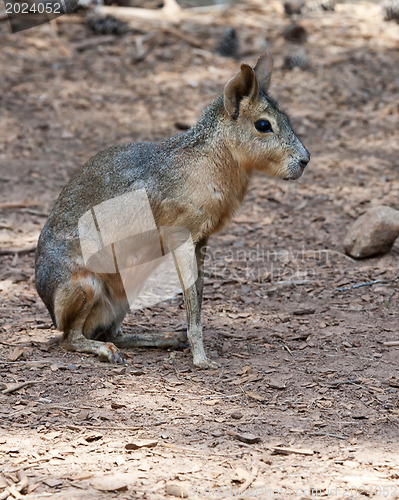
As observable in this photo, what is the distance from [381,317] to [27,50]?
7.20m

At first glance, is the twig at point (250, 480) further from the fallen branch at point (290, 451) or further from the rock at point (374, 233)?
the rock at point (374, 233)

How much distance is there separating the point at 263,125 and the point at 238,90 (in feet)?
0.85

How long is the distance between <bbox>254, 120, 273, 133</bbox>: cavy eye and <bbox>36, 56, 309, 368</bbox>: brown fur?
0.01 metres

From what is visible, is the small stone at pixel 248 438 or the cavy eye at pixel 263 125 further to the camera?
the cavy eye at pixel 263 125

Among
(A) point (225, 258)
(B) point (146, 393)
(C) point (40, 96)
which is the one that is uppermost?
(C) point (40, 96)

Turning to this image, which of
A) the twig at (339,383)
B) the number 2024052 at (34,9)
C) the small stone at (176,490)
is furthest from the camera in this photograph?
the number 2024052 at (34,9)

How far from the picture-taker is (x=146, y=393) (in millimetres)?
3770

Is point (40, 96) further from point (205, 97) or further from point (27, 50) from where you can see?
point (205, 97)

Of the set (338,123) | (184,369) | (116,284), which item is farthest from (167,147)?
(338,123)

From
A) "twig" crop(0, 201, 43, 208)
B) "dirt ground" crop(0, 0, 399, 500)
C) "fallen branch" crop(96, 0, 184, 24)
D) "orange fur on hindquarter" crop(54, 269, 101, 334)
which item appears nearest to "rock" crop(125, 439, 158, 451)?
"dirt ground" crop(0, 0, 399, 500)

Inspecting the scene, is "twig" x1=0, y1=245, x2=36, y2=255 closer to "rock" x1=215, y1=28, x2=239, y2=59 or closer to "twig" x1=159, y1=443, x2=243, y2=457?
"twig" x1=159, y1=443, x2=243, y2=457

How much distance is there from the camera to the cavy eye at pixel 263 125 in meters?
4.21

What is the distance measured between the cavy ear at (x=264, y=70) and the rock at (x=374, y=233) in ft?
5.51

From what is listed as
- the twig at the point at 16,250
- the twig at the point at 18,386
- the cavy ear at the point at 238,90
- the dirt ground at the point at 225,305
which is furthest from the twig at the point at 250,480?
the twig at the point at 16,250
